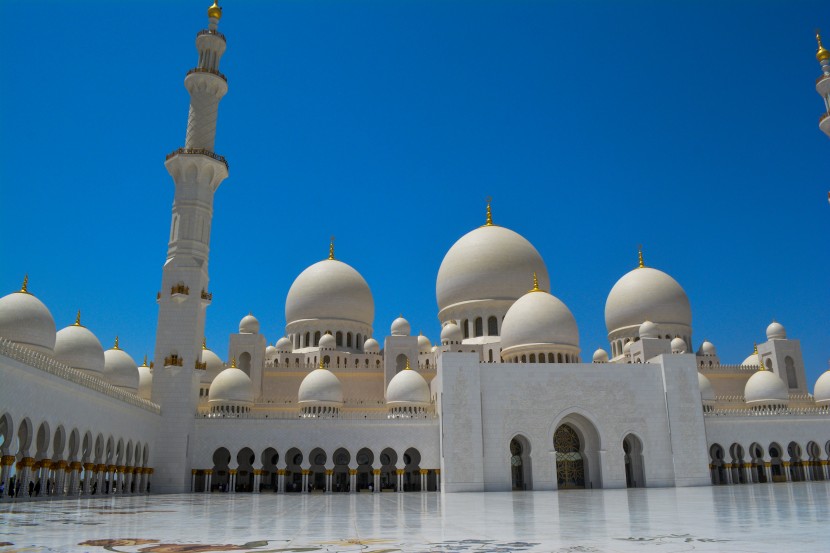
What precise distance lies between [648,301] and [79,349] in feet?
80.8

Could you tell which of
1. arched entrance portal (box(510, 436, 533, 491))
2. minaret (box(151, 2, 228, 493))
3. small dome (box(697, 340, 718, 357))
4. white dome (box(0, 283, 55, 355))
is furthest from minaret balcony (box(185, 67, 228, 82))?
small dome (box(697, 340, 718, 357))

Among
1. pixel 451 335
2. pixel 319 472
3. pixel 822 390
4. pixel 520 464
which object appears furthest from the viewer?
pixel 822 390

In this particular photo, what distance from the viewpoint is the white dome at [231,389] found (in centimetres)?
2628

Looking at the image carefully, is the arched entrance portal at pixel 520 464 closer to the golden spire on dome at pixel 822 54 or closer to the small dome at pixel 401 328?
the small dome at pixel 401 328

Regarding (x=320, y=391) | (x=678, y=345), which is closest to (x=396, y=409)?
(x=320, y=391)

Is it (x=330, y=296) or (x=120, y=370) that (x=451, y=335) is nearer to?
(x=330, y=296)

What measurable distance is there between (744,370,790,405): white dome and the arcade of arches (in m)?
14.7

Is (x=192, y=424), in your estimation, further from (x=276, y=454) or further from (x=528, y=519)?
(x=528, y=519)

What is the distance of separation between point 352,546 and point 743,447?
82.3 feet

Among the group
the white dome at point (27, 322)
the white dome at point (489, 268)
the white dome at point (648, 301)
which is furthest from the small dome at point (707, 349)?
the white dome at point (27, 322)

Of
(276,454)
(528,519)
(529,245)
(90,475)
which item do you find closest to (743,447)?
(529,245)

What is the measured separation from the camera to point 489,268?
30984mm

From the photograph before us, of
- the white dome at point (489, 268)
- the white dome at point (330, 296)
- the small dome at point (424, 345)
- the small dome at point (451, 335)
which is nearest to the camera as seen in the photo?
the small dome at point (451, 335)

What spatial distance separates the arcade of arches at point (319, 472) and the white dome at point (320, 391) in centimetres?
188
